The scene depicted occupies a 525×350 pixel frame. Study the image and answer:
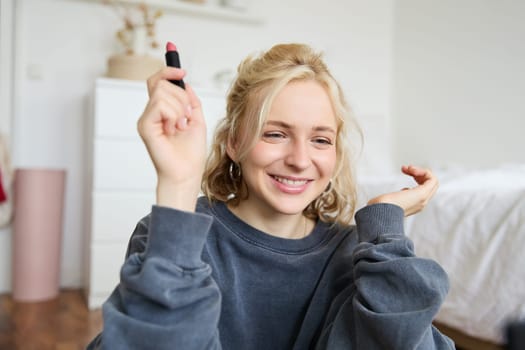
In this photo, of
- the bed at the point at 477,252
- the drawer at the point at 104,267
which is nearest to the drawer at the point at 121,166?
the drawer at the point at 104,267

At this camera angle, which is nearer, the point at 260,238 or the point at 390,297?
the point at 390,297

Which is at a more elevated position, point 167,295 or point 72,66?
point 72,66

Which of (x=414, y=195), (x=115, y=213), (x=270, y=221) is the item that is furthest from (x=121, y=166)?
(x=414, y=195)

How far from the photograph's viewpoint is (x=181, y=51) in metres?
3.13

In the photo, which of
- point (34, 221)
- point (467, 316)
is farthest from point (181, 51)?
point (467, 316)

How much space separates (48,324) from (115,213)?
0.58 m

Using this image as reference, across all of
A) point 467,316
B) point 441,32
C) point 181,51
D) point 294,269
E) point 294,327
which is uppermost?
point 441,32

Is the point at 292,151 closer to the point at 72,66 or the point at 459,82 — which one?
the point at 72,66

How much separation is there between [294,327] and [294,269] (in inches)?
4.2

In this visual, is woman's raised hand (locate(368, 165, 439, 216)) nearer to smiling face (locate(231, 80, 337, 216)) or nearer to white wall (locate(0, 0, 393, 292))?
smiling face (locate(231, 80, 337, 216))

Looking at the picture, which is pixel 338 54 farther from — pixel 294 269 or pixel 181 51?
pixel 294 269

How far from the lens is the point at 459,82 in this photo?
3266 millimetres

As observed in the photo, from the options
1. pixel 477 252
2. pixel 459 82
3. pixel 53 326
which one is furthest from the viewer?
pixel 459 82

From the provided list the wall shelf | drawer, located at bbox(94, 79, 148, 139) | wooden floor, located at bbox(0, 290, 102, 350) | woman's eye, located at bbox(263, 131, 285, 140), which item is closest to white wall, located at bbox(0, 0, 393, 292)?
the wall shelf
